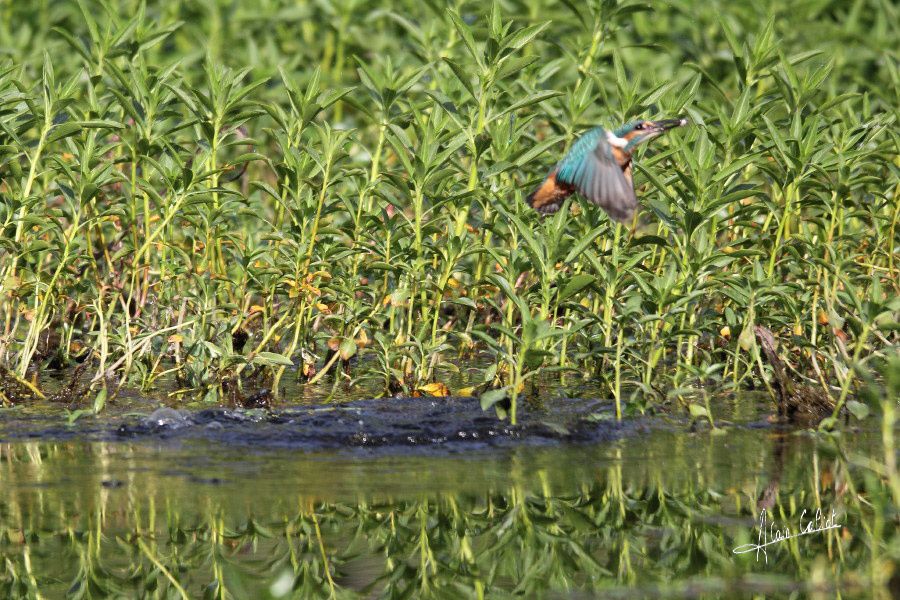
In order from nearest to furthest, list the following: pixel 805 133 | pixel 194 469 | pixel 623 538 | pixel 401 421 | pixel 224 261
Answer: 1. pixel 623 538
2. pixel 194 469
3. pixel 401 421
4. pixel 805 133
5. pixel 224 261

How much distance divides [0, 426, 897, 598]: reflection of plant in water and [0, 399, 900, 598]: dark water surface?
1 centimetres

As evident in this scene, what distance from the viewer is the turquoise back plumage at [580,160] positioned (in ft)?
21.5

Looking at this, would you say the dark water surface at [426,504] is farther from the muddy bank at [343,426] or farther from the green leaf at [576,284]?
the green leaf at [576,284]

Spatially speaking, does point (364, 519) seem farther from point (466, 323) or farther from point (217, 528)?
point (466, 323)

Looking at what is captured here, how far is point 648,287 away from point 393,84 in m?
1.77

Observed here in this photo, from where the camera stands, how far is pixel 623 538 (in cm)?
487

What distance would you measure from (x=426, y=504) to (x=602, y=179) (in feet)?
6.32

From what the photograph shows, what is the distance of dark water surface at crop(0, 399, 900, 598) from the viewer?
445cm

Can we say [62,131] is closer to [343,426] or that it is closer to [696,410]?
[343,426]

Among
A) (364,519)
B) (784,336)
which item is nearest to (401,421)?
(364,519)

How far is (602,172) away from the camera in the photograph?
649 cm
